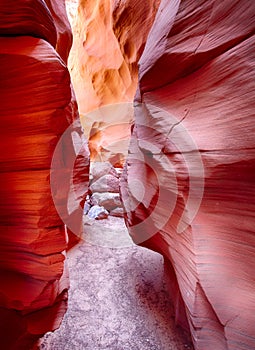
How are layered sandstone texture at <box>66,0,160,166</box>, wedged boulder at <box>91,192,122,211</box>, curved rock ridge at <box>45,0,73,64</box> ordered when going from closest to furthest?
curved rock ridge at <box>45,0,73,64</box> < layered sandstone texture at <box>66,0,160,166</box> < wedged boulder at <box>91,192,122,211</box>

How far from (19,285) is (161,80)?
319 cm

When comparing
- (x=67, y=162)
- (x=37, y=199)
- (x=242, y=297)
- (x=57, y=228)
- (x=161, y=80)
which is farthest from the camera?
(x=161, y=80)

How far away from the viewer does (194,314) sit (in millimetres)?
2189

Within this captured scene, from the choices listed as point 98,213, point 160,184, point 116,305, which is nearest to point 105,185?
point 98,213

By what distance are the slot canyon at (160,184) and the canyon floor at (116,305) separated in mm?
23

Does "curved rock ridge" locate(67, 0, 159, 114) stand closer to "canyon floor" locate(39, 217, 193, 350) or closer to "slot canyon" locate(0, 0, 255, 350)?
"slot canyon" locate(0, 0, 255, 350)

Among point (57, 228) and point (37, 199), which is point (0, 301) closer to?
point (57, 228)

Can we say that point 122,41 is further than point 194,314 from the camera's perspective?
Yes

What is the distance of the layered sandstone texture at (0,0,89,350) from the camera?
6.13 ft

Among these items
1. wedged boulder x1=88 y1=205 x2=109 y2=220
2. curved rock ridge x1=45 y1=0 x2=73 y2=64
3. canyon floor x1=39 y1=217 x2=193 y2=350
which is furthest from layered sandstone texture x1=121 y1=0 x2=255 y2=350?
wedged boulder x1=88 y1=205 x2=109 y2=220

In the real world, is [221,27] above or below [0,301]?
above

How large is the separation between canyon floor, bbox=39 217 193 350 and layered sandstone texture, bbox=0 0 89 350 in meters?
0.84

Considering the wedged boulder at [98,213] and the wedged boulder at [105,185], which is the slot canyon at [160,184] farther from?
the wedged boulder at [105,185]

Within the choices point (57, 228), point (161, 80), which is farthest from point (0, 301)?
point (161, 80)
